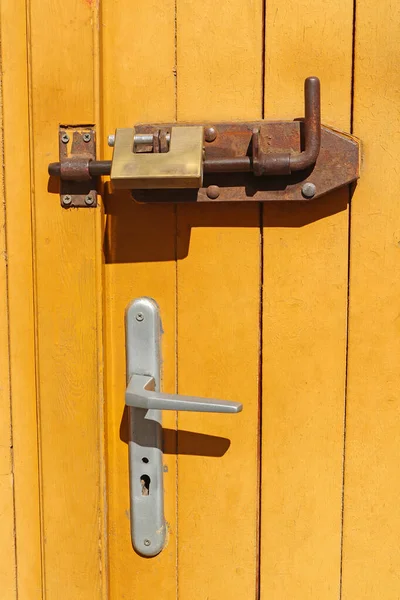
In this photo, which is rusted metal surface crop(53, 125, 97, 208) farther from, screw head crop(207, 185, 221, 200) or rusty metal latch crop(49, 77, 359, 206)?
screw head crop(207, 185, 221, 200)

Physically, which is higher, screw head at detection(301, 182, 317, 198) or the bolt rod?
the bolt rod

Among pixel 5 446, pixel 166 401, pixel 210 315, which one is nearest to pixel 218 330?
pixel 210 315

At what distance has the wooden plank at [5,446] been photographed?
901mm

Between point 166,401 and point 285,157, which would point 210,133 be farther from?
point 166,401

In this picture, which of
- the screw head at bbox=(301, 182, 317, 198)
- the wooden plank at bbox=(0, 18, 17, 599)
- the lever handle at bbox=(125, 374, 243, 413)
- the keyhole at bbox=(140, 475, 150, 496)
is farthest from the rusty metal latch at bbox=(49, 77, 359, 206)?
the keyhole at bbox=(140, 475, 150, 496)

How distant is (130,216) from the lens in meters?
0.88

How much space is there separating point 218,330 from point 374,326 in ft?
0.72

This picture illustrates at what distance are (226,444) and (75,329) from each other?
278 millimetres

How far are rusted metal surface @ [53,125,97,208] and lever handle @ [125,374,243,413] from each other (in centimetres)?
27

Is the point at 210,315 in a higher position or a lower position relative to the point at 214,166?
lower

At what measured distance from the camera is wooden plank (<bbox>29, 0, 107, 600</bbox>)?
848 millimetres

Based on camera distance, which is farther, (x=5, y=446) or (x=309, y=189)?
(x=5, y=446)

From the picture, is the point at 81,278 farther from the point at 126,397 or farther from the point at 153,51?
the point at 153,51

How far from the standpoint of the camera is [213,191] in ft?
2.77
